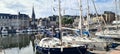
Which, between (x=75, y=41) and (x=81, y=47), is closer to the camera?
(x=81, y=47)

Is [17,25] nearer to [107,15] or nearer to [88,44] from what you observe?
[107,15]

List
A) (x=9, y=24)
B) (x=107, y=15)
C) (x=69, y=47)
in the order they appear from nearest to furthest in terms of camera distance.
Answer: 1. (x=69, y=47)
2. (x=107, y=15)
3. (x=9, y=24)

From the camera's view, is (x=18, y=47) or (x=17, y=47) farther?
(x=17, y=47)

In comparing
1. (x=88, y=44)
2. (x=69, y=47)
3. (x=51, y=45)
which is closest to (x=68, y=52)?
(x=69, y=47)

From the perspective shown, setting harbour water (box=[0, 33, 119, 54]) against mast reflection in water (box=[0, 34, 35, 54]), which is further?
mast reflection in water (box=[0, 34, 35, 54])

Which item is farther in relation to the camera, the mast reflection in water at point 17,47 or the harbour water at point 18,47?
the mast reflection in water at point 17,47

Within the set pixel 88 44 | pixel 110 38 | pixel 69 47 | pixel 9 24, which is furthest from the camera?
pixel 9 24

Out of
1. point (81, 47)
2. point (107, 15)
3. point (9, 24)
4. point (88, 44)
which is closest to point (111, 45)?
point (88, 44)

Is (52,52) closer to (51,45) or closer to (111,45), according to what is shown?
(51,45)

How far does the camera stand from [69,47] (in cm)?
3741

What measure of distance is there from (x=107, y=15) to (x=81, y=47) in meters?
101

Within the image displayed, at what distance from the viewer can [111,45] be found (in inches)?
1747

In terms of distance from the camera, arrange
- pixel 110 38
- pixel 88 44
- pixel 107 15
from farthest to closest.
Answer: pixel 107 15 → pixel 110 38 → pixel 88 44

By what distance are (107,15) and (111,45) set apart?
310 ft
